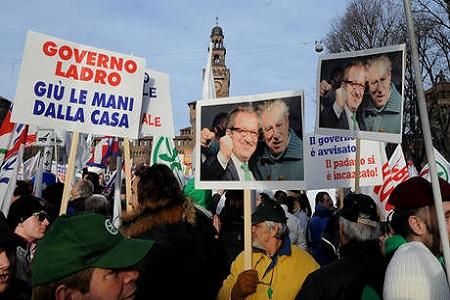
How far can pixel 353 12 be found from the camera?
2659cm

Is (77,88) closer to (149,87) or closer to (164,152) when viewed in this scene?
(149,87)

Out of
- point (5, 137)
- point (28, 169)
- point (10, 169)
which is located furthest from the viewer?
point (28, 169)

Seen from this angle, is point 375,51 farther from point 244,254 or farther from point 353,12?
point 353,12

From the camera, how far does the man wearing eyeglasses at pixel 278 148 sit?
4824mm

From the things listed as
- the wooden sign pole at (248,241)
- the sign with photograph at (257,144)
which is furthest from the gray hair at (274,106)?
the wooden sign pole at (248,241)

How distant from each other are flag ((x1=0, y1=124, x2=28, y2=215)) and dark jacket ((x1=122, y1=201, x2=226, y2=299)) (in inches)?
99.1

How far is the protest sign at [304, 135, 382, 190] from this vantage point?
28.0ft

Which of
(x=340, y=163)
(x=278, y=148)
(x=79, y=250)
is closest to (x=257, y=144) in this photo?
(x=278, y=148)

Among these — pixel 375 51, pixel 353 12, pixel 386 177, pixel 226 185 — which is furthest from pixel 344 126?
pixel 353 12

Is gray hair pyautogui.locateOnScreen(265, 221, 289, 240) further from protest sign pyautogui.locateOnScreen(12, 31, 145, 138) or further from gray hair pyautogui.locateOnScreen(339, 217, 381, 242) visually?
protest sign pyautogui.locateOnScreen(12, 31, 145, 138)

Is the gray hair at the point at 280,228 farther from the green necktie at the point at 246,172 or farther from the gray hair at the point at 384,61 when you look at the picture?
the gray hair at the point at 384,61

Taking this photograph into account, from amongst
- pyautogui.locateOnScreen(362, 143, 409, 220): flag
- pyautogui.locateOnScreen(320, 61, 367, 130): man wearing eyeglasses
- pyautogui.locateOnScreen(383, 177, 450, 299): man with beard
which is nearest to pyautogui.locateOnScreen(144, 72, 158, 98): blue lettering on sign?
pyautogui.locateOnScreen(320, 61, 367, 130): man wearing eyeglasses

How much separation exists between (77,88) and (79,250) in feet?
13.8

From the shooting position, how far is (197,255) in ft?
11.6
